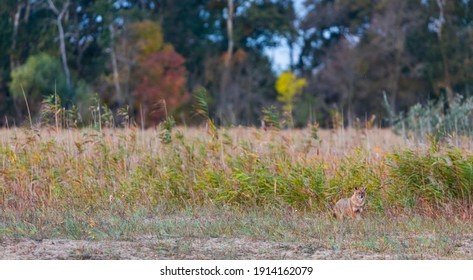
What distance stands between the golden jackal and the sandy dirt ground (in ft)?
4.31

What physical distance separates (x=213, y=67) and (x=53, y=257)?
37.1 metres

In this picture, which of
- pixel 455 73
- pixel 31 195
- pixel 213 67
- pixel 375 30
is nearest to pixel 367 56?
pixel 375 30

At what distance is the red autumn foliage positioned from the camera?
1553 inches

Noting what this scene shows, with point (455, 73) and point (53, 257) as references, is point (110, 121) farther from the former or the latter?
point (455, 73)

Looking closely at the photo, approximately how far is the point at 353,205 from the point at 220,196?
187cm

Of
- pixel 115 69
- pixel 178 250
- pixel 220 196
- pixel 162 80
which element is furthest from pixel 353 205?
pixel 115 69

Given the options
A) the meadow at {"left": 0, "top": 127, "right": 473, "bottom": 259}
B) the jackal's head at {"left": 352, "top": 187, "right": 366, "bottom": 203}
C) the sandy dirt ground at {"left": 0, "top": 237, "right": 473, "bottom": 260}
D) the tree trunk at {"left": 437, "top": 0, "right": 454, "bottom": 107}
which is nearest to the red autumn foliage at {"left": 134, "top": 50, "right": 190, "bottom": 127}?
the tree trunk at {"left": 437, "top": 0, "right": 454, "bottom": 107}

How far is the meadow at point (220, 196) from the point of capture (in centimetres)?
843

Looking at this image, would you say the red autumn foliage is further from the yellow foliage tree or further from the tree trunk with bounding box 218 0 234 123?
the yellow foliage tree

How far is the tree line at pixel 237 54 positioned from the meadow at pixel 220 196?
2361 centimetres

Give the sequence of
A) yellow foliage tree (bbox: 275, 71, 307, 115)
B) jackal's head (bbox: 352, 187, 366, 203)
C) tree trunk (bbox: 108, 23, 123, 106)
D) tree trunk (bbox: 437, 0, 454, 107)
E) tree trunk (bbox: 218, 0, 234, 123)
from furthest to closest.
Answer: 1. tree trunk (bbox: 218, 0, 234, 123)
2. yellow foliage tree (bbox: 275, 71, 307, 115)
3. tree trunk (bbox: 437, 0, 454, 107)
4. tree trunk (bbox: 108, 23, 123, 106)
5. jackal's head (bbox: 352, 187, 366, 203)

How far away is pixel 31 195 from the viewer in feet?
35.9
